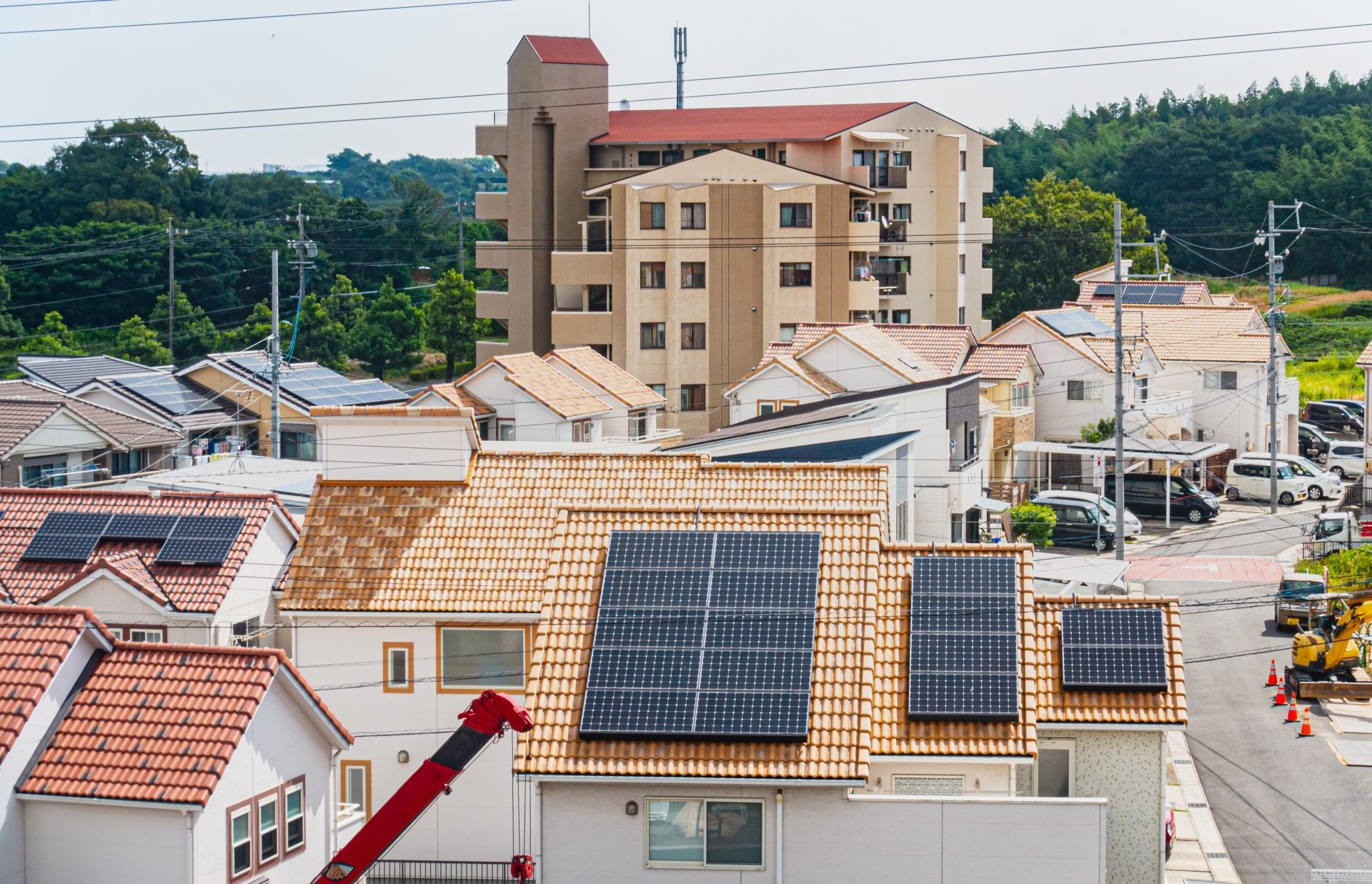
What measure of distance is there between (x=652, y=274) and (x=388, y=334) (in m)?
24.3

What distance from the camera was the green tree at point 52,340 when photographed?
228 feet

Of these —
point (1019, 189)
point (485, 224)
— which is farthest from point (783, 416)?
point (1019, 189)

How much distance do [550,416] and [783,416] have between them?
1231cm

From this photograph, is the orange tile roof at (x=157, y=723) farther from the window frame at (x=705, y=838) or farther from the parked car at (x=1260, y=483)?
the parked car at (x=1260, y=483)

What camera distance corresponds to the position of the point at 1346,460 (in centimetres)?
5344

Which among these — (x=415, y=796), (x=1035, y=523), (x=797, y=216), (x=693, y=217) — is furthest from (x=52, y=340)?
(x=415, y=796)

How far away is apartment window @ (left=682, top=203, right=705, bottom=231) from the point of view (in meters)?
55.4

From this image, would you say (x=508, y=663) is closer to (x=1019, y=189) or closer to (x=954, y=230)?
(x=954, y=230)

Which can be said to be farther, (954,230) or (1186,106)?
(1186,106)

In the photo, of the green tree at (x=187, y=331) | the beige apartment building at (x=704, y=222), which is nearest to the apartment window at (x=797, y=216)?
the beige apartment building at (x=704, y=222)

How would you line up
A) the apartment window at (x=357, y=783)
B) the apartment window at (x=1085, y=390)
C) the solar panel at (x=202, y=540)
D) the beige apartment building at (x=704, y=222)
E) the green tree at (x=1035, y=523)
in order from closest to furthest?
the apartment window at (x=357, y=783) < the solar panel at (x=202, y=540) < the green tree at (x=1035, y=523) < the apartment window at (x=1085, y=390) < the beige apartment building at (x=704, y=222)

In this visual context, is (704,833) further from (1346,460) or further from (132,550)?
(1346,460)

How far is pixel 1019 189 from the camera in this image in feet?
396

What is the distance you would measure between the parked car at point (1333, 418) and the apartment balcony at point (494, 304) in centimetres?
3436
